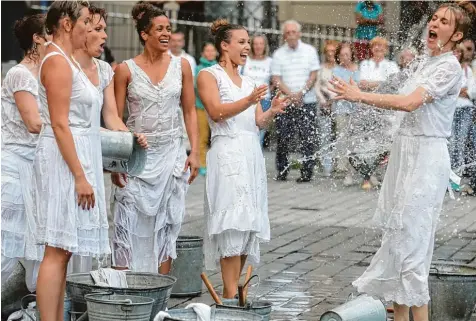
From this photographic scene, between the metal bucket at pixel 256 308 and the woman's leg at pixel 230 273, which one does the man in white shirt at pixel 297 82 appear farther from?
the metal bucket at pixel 256 308

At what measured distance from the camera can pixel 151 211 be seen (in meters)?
7.45

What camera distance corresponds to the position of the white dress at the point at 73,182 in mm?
6090

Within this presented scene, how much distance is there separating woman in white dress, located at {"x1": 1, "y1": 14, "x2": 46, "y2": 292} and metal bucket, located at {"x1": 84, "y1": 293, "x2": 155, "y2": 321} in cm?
116

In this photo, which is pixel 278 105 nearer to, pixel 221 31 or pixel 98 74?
pixel 221 31

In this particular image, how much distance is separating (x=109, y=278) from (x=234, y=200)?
1426mm

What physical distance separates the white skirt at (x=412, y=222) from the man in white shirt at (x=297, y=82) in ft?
28.3

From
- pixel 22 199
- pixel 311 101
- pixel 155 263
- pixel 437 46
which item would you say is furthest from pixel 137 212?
pixel 311 101

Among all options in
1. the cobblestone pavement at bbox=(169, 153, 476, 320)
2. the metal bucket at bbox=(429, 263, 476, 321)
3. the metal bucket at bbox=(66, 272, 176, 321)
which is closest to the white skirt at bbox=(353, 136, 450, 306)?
the metal bucket at bbox=(429, 263, 476, 321)

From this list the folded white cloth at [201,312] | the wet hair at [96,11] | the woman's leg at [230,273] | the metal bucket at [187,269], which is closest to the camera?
the folded white cloth at [201,312]

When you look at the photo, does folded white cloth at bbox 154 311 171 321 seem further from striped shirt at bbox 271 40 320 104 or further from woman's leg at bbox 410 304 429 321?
striped shirt at bbox 271 40 320 104

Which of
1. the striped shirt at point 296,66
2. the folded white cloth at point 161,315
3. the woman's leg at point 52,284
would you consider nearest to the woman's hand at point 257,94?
the woman's leg at point 52,284

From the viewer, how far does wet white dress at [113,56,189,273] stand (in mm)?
7441

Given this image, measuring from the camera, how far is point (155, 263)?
7520 mm

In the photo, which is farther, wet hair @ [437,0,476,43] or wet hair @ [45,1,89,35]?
wet hair @ [437,0,476,43]
